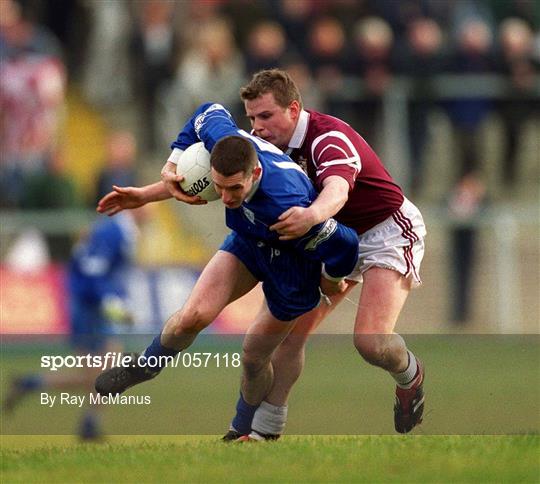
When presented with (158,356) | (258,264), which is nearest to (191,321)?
(158,356)

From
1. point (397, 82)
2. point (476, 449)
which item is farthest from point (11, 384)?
point (397, 82)

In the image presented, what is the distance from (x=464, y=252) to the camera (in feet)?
63.8

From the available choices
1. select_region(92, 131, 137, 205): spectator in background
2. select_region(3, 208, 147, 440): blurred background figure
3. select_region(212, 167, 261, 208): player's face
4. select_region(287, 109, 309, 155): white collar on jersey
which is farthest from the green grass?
select_region(92, 131, 137, 205): spectator in background

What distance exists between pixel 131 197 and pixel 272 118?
110 centimetres

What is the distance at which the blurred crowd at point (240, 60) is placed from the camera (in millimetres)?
19359

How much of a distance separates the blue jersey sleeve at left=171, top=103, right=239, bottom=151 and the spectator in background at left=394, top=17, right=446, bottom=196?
33.8 feet

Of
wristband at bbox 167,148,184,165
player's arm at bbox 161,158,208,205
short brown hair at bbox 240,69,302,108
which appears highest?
short brown hair at bbox 240,69,302,108

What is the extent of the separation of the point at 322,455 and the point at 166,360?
1300 millimetres

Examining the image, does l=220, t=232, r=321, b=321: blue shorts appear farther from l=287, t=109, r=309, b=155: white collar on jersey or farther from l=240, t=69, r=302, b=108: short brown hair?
l=240, t=69, r=302, b=108: short brown hair

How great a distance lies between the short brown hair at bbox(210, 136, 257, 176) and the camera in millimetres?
8617

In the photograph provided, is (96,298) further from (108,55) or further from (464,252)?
(108,55)

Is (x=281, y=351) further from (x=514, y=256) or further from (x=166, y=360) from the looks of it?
(x=514, y=256)

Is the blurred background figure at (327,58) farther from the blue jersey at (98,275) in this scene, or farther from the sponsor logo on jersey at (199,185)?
the sponsor logo on jersey at (199,185)

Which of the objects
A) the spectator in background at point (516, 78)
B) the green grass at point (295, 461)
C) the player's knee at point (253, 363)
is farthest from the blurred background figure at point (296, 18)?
the green grass at point (295, 461)
